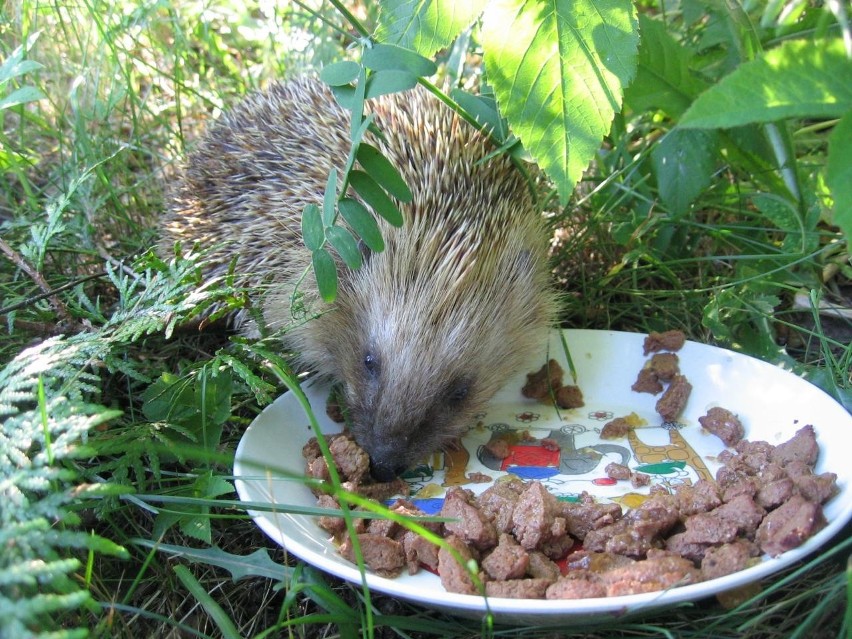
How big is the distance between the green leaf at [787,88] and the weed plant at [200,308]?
90 millimetres

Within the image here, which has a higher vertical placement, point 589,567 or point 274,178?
point 274,178

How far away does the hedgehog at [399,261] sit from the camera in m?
1.60

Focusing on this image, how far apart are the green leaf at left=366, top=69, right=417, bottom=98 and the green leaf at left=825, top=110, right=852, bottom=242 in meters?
0.64

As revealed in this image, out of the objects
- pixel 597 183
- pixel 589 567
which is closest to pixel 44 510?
pixel 589 567

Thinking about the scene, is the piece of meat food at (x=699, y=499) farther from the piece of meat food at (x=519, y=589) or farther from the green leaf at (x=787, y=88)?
the green leaf at (x=787, y=88)

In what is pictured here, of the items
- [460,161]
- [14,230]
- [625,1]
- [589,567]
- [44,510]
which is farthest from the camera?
[14,230]

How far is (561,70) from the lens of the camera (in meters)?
1.41

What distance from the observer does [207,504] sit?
51.7 inches

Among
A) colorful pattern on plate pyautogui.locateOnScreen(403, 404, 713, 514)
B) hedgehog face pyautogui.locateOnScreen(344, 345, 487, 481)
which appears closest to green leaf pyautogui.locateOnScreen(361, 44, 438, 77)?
hedgehog face pyautogui.locateOnScreen(344, 345, 487, 481)

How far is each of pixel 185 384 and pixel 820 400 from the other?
114 cm

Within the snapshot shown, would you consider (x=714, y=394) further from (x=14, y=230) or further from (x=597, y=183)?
(x=14, y=230)

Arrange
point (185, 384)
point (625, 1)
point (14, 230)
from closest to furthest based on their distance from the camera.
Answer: point (625, 1), point (185, 384), point (14, 230)

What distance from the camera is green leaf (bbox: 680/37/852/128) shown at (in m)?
1.18

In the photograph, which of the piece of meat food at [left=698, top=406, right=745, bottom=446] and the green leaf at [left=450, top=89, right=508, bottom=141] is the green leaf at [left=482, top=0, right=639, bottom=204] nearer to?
the green leaf at [left=450, top=89, right=508, bottom=141]
